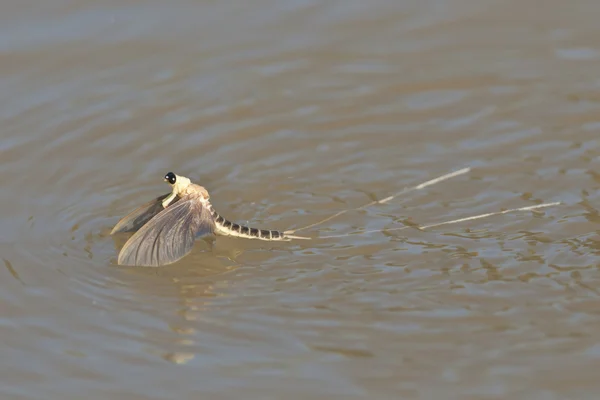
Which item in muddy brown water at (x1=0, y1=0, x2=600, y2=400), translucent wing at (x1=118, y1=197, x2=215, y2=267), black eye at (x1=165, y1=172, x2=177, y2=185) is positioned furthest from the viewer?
black eye at (x1=165, y1=172, x2=177, y2=185)

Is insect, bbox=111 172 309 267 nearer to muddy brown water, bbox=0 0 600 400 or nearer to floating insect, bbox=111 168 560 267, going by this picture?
floating insect, bbox=111 168 560 267

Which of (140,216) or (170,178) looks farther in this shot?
(140,216)

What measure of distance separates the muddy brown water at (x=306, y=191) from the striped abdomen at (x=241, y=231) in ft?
0.28

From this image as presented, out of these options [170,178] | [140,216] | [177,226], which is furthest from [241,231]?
[140,216]

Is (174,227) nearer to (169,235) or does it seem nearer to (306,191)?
(169,235)

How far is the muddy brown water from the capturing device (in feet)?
16.8

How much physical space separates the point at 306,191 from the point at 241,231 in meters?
0.75

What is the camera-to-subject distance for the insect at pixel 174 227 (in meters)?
5.99

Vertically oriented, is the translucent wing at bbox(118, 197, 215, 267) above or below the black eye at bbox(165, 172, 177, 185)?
below

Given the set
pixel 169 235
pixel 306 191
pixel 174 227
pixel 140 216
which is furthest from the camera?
pixel 306 191

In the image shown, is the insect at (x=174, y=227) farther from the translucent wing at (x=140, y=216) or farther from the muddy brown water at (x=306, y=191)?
the muddy brown water at (x=306, y=191)

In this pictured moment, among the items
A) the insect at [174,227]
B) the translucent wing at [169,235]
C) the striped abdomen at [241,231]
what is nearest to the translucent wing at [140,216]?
the insect at [174,227]

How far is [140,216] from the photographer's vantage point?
639 cm

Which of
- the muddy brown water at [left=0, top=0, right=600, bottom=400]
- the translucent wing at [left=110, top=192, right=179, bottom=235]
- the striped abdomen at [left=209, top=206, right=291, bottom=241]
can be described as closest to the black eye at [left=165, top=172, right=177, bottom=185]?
the translucent wing at [left=110, top=192, right=179, bottom=235]
